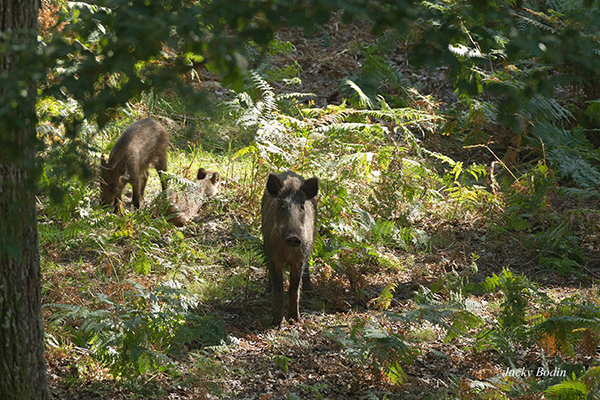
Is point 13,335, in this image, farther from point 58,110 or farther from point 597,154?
point 597,154

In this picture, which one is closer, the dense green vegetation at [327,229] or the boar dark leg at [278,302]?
the dense green vegetation at [327,229]

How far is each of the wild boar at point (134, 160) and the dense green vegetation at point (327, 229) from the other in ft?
1.39

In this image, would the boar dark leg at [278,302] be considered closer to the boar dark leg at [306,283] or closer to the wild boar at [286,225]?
the wild boar at [286,225]

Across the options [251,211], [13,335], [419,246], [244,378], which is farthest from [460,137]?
[13,335]

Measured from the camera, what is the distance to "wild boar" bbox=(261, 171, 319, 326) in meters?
6.22

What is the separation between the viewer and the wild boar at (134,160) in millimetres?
8633

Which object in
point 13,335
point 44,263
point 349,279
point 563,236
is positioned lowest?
point 563,236

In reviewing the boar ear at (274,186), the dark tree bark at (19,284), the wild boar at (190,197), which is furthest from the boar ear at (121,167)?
the dark tree bark at (19,284)

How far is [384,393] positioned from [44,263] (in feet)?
13.1

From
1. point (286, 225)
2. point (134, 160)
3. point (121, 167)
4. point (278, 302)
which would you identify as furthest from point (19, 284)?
point (134, 160)

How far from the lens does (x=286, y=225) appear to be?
239 inches

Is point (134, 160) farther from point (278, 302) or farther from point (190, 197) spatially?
point (278, 302)

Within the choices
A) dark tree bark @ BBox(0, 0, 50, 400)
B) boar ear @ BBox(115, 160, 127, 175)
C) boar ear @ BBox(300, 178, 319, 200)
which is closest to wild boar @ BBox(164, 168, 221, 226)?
boar ear @ BBox(115, 160, 127, 175)

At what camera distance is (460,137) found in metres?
12.1
